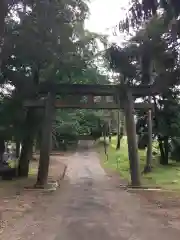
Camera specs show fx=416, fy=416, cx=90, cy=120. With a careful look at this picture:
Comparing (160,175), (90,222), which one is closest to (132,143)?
(160,175)

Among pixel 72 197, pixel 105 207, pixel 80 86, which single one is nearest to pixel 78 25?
pixel 80 86

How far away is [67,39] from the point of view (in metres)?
17.7

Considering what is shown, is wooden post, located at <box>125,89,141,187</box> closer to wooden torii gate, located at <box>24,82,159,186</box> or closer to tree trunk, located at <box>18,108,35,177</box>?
wooden torii gate, located at <box>24,82,159,186</box>

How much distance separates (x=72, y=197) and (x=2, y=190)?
138 inches

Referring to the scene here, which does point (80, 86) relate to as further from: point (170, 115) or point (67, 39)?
point (170, 115)

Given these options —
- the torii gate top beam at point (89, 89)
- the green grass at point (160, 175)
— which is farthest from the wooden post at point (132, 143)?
the green grass at point (160, 175)

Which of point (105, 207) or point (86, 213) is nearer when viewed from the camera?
point (86, 213)

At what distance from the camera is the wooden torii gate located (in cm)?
1862

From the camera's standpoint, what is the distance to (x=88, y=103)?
1902cm

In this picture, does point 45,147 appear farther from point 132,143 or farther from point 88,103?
point 132,143

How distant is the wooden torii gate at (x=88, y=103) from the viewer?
733 inches

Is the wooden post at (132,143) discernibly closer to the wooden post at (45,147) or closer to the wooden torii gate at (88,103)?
the wooden torii gate at (88,103)

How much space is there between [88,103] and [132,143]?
271 cm

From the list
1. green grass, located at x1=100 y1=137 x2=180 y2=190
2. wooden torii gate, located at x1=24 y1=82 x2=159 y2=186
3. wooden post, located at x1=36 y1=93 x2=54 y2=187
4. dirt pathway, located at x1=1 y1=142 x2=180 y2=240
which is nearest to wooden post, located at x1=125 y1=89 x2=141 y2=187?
wooden torii gate, located at x1=24 y1=82 x2=159 y2=186
